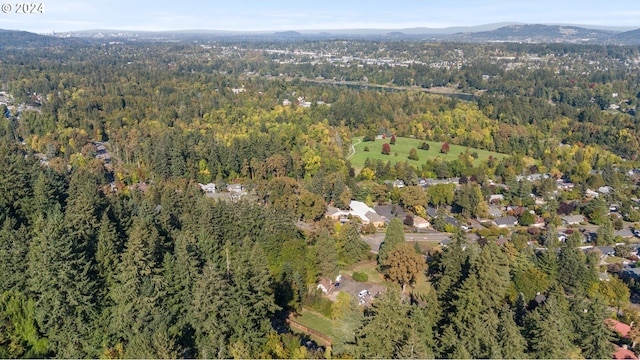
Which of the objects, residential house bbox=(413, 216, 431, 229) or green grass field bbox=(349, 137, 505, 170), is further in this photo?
green grass field bbox=(349, 137, 505, 170)

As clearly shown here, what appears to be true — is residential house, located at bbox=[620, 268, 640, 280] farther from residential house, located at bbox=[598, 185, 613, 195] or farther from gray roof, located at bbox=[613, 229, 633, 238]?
residential house, located at bbox=[598, 185, 613, 195]

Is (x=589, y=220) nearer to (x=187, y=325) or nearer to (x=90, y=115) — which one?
(x=187, y=325)

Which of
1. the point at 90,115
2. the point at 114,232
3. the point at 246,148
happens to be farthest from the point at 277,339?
the point at 90,115

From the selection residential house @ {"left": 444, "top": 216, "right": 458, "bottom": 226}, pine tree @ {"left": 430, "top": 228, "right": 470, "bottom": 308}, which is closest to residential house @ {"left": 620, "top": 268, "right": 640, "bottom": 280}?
pine tree @ {"left": 430, "top": 228, "right": 470, "bottom": 308}

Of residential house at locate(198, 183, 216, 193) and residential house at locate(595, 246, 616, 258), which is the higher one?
residential house at locate(198, 183, 216, 193)

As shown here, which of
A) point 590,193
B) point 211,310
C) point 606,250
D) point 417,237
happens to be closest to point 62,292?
point 211,310

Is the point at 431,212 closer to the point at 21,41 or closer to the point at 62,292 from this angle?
the point at 62,292

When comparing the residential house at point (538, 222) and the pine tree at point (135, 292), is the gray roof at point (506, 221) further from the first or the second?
the pine tree at point (135, 292)
